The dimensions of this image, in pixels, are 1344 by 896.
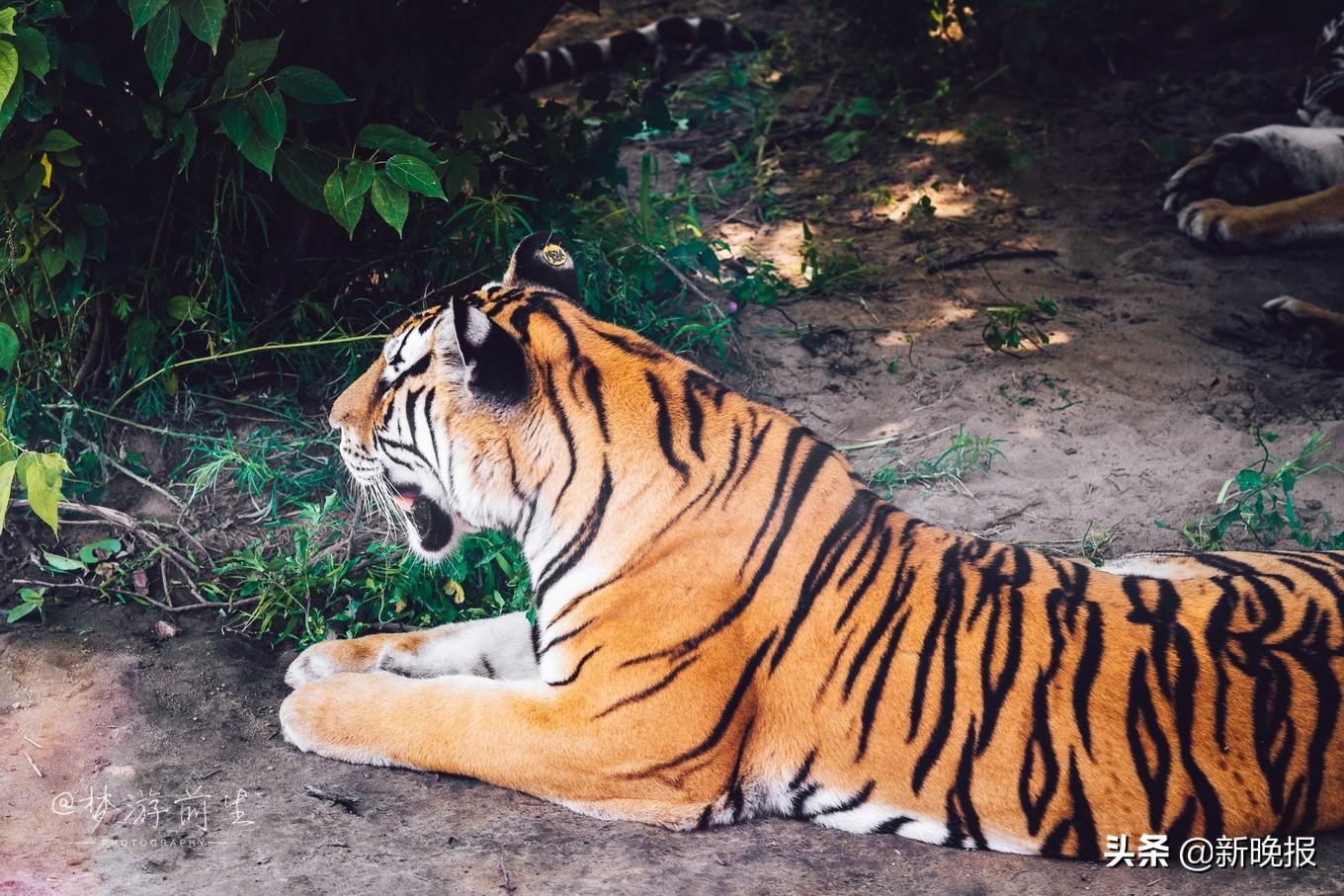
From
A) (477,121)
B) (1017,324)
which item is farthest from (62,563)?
(1017,324)

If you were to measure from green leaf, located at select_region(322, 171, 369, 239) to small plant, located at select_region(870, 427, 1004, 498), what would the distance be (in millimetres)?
1867

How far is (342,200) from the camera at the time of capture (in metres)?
3.35

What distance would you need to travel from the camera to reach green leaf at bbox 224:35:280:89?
10.7 ft

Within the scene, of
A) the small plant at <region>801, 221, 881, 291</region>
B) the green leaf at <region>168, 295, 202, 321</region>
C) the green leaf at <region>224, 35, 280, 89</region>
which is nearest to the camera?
the green leaf at <region>224, 35, 280, 89</region>

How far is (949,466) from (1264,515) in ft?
3.10

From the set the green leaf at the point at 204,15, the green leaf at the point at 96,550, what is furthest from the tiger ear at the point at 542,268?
the green leaf at the point at 96,550

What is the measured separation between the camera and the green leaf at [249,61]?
3.26m

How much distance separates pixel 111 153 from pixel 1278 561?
328 centimetres

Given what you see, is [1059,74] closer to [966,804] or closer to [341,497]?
[341,497]

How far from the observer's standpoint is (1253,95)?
6.55 m

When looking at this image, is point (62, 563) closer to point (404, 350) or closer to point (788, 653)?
point (404, 350)

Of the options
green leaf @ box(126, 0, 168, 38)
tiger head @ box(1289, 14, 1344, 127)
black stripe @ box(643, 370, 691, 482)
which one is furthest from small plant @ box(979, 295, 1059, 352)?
green leaf @ box(126, 0, 168, 38)

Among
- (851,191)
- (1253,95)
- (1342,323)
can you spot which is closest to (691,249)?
(851,191)

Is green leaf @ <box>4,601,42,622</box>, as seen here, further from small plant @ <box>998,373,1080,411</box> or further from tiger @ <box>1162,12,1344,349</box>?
tiger @ <box>1162,12,1344,349</box>
